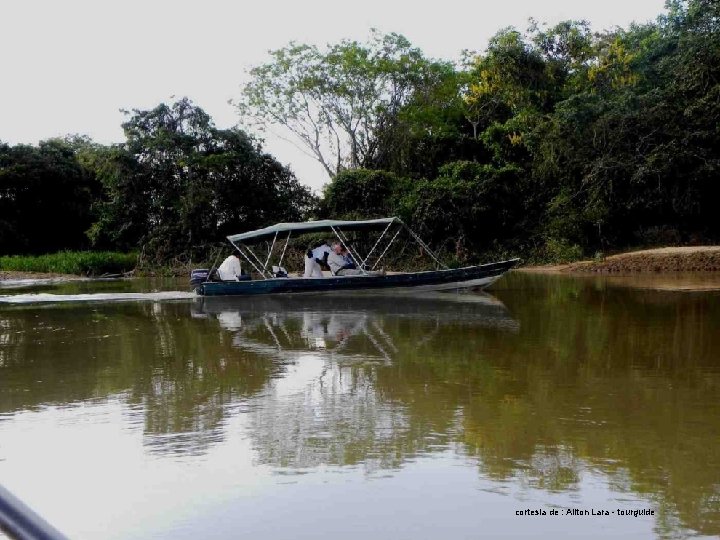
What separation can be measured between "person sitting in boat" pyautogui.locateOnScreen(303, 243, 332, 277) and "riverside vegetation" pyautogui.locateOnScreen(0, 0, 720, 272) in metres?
9.58

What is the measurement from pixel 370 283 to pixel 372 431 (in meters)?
10.5

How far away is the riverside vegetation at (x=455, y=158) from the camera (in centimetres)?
2333

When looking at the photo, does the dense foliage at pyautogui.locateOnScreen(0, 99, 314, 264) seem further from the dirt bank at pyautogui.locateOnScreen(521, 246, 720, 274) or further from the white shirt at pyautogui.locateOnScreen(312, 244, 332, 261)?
the white shirt at pyautogui.locateOnScreen(312, 244, 332, 261)

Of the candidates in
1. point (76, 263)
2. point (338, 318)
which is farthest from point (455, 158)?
point (338, 318)

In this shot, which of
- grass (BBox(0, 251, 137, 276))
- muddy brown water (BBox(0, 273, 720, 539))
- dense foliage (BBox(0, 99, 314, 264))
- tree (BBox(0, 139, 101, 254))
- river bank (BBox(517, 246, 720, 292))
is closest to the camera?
muddy brown water (BBox(0, 273, 720, 539))

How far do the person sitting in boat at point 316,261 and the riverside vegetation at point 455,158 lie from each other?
9.58 m

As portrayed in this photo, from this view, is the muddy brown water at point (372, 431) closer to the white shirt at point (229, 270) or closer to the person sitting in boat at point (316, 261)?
the white shirt at point (229, 270)

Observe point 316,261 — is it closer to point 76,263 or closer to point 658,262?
point 658,262

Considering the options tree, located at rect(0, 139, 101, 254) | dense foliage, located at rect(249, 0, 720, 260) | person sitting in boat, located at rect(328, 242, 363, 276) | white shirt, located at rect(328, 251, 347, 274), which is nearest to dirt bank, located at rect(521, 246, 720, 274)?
dense foliage, located at rect(249, 0, 720, 260)

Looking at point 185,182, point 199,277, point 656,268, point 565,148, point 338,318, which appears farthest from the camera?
point 185,182

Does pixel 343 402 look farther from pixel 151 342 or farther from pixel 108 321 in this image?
pixel 108 321

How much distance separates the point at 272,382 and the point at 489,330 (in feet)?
13.0

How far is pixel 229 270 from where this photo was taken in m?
16.8

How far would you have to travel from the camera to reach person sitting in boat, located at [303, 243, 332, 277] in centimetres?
1677
